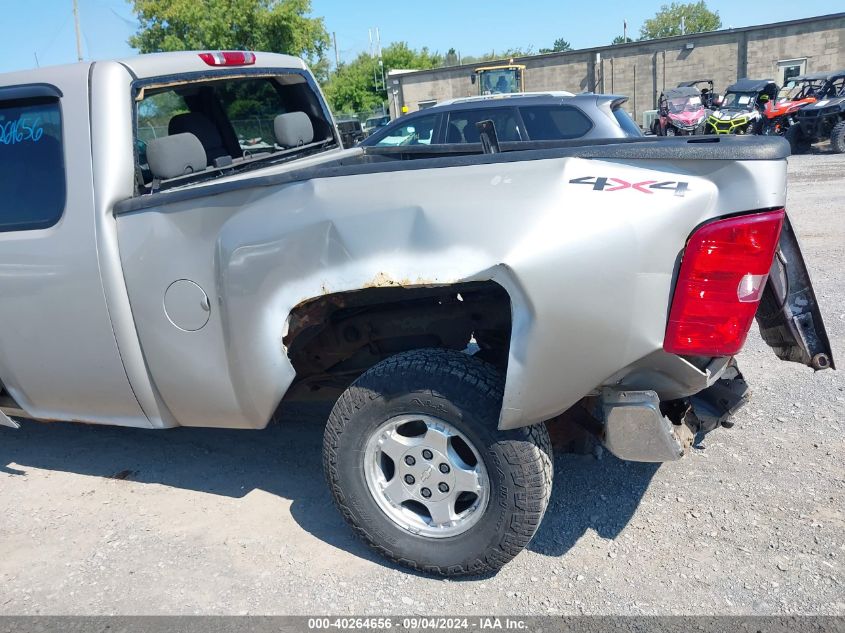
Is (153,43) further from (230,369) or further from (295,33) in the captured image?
(230,369)

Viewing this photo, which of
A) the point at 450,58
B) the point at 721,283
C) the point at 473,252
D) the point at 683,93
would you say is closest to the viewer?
the point at 721,283

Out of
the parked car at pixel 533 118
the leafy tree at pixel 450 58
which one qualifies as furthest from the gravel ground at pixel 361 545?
the leafy tree at pixel 450 58

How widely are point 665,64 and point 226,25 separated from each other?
2201cm

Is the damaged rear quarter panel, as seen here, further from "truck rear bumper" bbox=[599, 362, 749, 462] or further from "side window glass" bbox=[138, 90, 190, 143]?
"side window glass" bbox=[138, 90, 190, 143]

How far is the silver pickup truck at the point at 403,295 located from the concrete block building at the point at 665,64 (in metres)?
32.7

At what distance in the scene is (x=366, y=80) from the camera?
54.3 metres

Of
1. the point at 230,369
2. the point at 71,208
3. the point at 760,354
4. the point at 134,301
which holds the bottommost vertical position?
the point at 760,354

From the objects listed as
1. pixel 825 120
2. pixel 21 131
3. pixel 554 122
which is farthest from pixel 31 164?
pixel 825 120

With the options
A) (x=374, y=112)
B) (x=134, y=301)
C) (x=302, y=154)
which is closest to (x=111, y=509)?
(x=134, y=301)

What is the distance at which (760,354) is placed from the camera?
495 cm

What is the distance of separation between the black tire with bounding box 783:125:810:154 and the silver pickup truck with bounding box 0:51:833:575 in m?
Result: 18.4

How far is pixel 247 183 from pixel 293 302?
0.48m

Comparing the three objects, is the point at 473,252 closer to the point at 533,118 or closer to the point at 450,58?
the point at 533,118

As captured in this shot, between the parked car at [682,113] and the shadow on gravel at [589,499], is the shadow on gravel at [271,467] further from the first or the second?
the parked car at [682,113]
